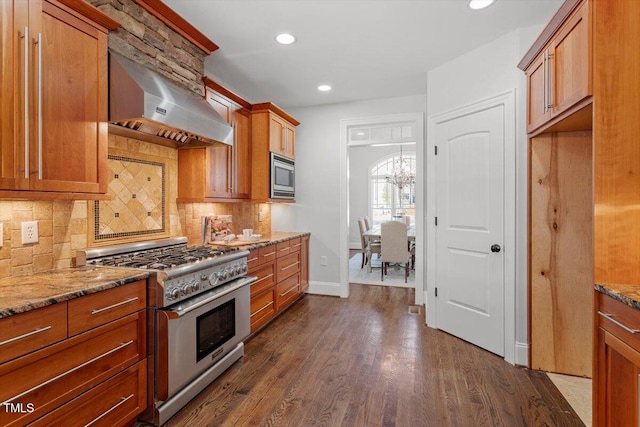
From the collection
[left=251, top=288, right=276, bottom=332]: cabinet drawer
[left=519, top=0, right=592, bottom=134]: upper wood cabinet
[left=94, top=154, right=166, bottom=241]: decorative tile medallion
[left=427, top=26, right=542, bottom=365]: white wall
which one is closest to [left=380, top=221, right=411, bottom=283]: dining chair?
[left=251, top=288, right=276, bottom=332]: cabinet drawer

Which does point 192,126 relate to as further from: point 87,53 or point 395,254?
point 395,254

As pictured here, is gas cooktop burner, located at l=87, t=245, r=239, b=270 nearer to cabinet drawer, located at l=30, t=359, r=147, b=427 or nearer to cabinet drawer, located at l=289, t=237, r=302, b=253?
cabinet drawer, located at l=30, t=359, r=147, b=427

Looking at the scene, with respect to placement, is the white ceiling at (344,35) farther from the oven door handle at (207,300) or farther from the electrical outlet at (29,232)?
the oven door handle at (207,300)

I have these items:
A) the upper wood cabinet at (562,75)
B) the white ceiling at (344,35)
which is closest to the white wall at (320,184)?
the white ceiling at (344,35)

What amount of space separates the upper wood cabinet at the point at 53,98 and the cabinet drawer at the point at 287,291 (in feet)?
7.00

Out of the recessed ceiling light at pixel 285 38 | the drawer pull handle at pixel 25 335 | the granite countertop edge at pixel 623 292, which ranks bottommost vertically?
the drawer pull handle at pixel 25 335

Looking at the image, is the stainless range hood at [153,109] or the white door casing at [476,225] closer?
the stainless range hood at [153,109]

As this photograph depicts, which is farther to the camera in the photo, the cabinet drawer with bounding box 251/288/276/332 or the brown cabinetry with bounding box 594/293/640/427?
the cabinet drawer with bounding box 251/288/276/332

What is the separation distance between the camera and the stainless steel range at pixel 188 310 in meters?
1.86

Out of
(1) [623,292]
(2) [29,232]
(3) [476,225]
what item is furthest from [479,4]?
(2) [29,232]

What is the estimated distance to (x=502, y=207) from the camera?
2.68 m

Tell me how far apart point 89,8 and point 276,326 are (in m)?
2.91

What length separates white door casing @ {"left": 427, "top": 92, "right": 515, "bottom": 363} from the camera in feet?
8.70

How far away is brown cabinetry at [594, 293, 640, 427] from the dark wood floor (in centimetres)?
54
